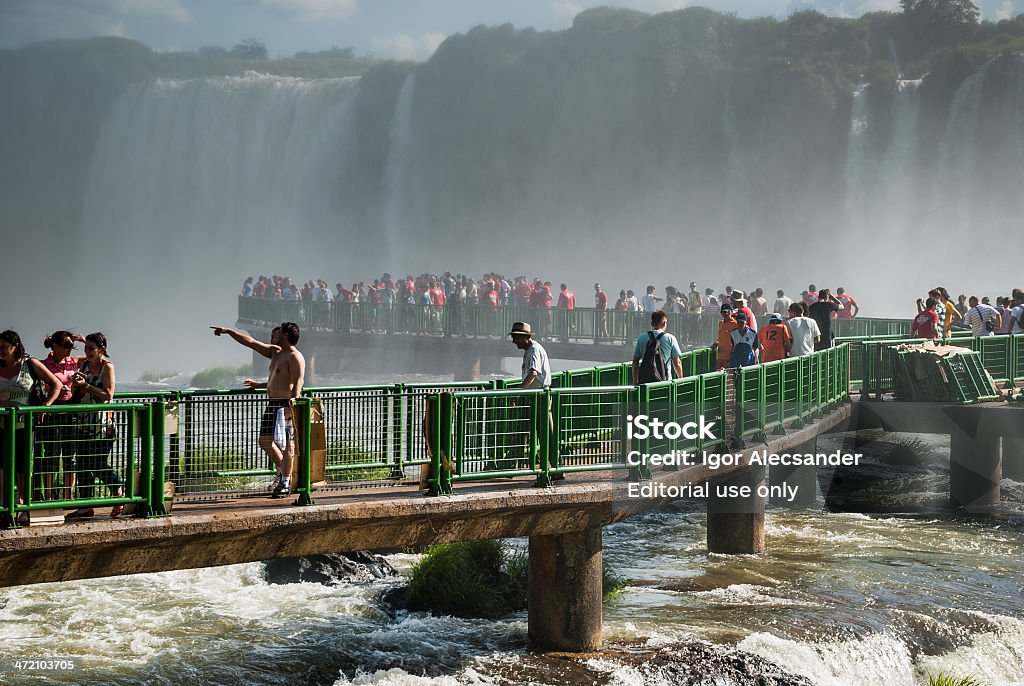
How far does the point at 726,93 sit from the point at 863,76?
22.4ft

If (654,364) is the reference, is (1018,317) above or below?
above

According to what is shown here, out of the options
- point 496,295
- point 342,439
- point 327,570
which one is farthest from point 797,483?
point 496,295

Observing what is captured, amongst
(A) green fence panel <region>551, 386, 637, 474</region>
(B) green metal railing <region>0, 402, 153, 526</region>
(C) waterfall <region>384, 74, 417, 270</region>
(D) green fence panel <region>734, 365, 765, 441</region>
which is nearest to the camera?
(B) green metal railing <region>0, 402, 153, 526</region>

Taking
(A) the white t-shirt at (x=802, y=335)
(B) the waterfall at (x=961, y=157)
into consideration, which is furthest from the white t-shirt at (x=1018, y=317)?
(B) the waterfall at (x=961, y=157)

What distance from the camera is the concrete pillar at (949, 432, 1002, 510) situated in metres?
17.7

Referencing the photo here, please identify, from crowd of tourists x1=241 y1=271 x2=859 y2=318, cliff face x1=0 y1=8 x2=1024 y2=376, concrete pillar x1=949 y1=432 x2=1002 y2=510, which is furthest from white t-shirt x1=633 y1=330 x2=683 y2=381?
cliff face x1=0 y1=8 x2=1024 y2=376

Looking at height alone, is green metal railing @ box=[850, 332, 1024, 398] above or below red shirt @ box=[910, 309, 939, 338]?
below

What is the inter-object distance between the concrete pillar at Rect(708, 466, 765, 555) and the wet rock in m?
3.85

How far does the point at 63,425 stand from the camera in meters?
8.80

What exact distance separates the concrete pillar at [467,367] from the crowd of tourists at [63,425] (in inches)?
1000

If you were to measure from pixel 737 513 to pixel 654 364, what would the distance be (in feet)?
9.70

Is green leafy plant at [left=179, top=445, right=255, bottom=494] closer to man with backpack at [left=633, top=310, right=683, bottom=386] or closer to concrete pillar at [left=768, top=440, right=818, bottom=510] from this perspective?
man with backpack at [left=633, top=310, right=683, bottom=386]

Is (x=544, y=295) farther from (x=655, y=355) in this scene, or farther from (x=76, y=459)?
(x=76, y=459)

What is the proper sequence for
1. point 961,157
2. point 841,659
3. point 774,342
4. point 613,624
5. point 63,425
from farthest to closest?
point 961,157
point 774,342
point 613,624
point 841,659
point 63,425
